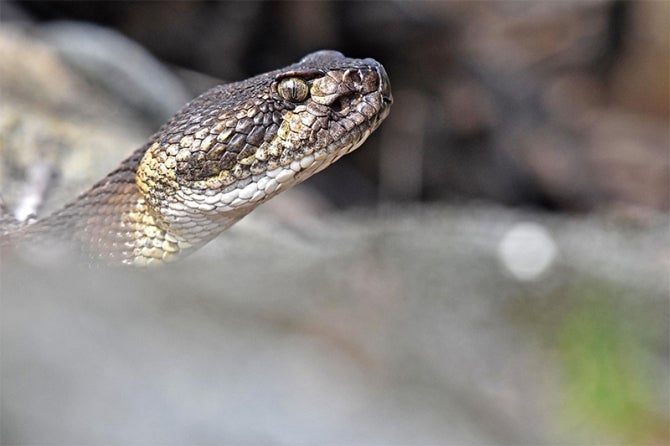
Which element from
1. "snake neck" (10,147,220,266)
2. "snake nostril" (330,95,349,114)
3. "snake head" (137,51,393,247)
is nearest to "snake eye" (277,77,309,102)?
"snake head" (137,51,393,247)

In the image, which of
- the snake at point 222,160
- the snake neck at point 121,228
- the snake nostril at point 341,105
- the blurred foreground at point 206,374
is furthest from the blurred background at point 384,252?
the snake nostril at point 341,105

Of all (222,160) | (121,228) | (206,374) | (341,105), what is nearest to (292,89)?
(341,105)

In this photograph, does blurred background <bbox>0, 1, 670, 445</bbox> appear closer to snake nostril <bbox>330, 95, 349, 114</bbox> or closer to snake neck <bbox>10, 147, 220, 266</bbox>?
snake neck <bbox>10, 147, 220, 266</bbox>

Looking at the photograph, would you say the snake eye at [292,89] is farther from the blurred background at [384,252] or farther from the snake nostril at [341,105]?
the blurred background at [384,252]

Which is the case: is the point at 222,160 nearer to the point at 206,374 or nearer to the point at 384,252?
the point at 206,374

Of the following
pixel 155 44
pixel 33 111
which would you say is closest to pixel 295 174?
pixel 33 111

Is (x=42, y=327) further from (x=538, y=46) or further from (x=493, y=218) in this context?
(x=538, y=46)
